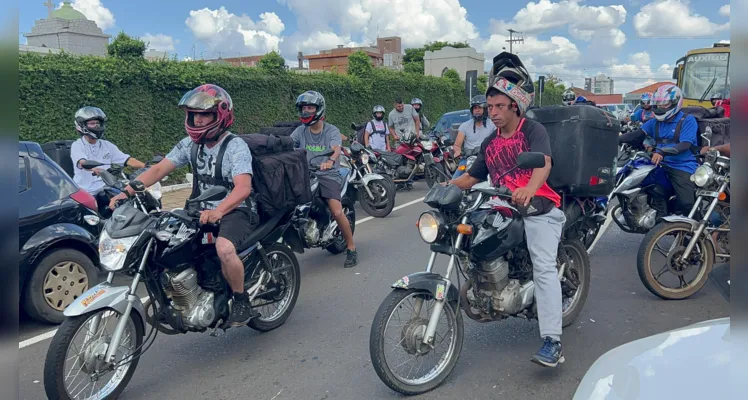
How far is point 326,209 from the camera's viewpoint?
6.81 metres

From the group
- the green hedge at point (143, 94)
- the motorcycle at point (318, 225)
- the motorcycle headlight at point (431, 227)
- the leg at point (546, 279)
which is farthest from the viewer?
the green hedge at point (143, 94)

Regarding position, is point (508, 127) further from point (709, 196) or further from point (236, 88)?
point (236, 88)

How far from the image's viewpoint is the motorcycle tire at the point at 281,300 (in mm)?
4754

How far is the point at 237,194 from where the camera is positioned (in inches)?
163

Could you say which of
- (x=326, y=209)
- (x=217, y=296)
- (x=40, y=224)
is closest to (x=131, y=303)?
(x=217, y=296)

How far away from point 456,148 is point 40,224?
6.67 m

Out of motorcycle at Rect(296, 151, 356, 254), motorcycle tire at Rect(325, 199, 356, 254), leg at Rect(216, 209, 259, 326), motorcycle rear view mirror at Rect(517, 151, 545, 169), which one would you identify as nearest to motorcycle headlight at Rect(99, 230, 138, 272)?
leg at Rect(216, 209, 259, 326)

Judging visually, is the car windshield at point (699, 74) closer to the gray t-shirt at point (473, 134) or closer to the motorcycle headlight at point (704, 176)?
the gray t-shirt at point (473, 134)

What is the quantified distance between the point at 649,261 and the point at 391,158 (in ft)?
22.6

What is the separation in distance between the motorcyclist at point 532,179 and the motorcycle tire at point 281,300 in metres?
1.86

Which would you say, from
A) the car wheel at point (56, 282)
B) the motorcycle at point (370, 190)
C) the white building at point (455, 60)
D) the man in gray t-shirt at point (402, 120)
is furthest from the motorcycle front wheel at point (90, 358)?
the white building at point (455, 60)

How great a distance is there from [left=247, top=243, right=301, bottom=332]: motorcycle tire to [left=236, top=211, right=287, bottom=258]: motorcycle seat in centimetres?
21

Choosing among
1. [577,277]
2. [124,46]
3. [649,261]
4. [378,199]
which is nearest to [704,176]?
[649,261]

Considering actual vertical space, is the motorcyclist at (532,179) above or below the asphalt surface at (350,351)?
above
